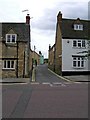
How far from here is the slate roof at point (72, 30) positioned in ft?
155

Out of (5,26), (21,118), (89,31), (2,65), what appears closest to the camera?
(21,118)

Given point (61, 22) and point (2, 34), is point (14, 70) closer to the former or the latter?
point (2, 34)

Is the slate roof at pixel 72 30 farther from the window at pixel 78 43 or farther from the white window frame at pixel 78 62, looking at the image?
the white window frame at pixel 78 62

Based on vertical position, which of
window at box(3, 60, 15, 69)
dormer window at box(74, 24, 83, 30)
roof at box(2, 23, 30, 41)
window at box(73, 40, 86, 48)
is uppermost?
dormer window at box(74, 24, 83, 30)

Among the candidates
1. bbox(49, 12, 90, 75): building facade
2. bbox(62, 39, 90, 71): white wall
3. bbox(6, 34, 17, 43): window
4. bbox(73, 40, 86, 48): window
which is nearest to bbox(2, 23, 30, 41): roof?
bbox(6, 34, 17, 43): window

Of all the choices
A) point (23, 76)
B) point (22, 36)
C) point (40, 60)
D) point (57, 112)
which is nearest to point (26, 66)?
point (23, 76)

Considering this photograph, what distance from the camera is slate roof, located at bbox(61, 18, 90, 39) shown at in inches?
1859

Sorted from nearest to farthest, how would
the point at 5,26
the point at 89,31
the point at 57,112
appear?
the point at 57,112 < the point at 5,26 < the point at 89,31

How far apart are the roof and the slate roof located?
627 cm

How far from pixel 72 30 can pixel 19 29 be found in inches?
367

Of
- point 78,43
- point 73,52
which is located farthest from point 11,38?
point 78,43

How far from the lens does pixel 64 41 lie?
4672 cm

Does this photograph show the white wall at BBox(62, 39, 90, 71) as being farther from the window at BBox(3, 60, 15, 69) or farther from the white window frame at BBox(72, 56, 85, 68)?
the window at BBox(3, 60, 15, 69)

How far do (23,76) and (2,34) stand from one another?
7286mm
